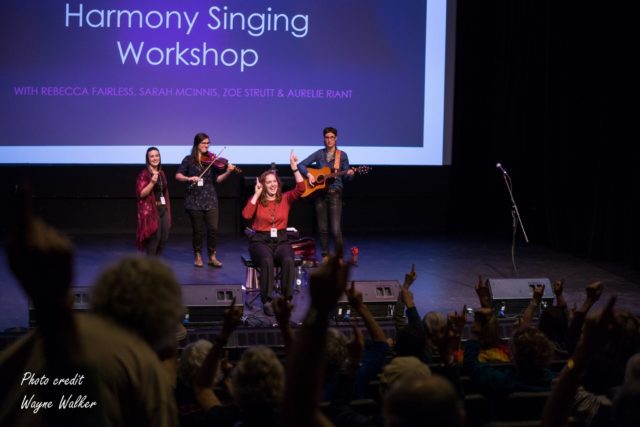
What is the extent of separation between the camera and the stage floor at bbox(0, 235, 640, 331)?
7.44 metres

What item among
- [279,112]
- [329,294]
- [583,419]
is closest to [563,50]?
[279,112]

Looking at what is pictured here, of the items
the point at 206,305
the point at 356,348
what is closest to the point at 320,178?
the point at 206,305

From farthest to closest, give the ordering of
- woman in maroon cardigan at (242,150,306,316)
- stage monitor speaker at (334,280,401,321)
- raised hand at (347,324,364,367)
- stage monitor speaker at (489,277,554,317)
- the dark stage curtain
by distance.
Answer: the dark stage curtain < woman in maroon cardigan at (242,150,306,316) < stage monitor speaker at (489,277,554,317) < stage monitor speaker at (334,280,401,321) < raised hand at (347,324,364,367)

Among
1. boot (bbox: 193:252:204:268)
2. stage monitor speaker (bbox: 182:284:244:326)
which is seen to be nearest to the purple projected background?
boot (bbox: 193:252:204:268)

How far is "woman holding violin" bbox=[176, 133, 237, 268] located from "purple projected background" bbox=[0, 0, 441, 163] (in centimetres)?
192

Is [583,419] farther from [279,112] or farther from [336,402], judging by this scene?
[279,112]

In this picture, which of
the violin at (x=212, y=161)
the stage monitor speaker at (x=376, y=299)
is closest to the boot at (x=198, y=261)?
the violin at (x=212, y=161)

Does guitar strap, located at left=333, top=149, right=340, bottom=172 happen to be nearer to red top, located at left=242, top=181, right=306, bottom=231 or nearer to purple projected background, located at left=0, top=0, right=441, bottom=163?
red top, located at left=242, top=181, right=306, bottom=231

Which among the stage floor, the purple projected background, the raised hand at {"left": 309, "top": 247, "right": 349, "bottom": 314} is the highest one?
the purple projected background

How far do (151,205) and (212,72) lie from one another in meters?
3.04

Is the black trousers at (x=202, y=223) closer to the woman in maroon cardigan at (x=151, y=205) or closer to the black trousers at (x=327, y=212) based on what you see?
the woman in maroon cardigan at (x=151, y=205)

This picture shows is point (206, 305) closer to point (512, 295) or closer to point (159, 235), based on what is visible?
point (159, 235)

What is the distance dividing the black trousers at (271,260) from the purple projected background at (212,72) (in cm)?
335

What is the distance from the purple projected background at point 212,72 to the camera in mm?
10008
